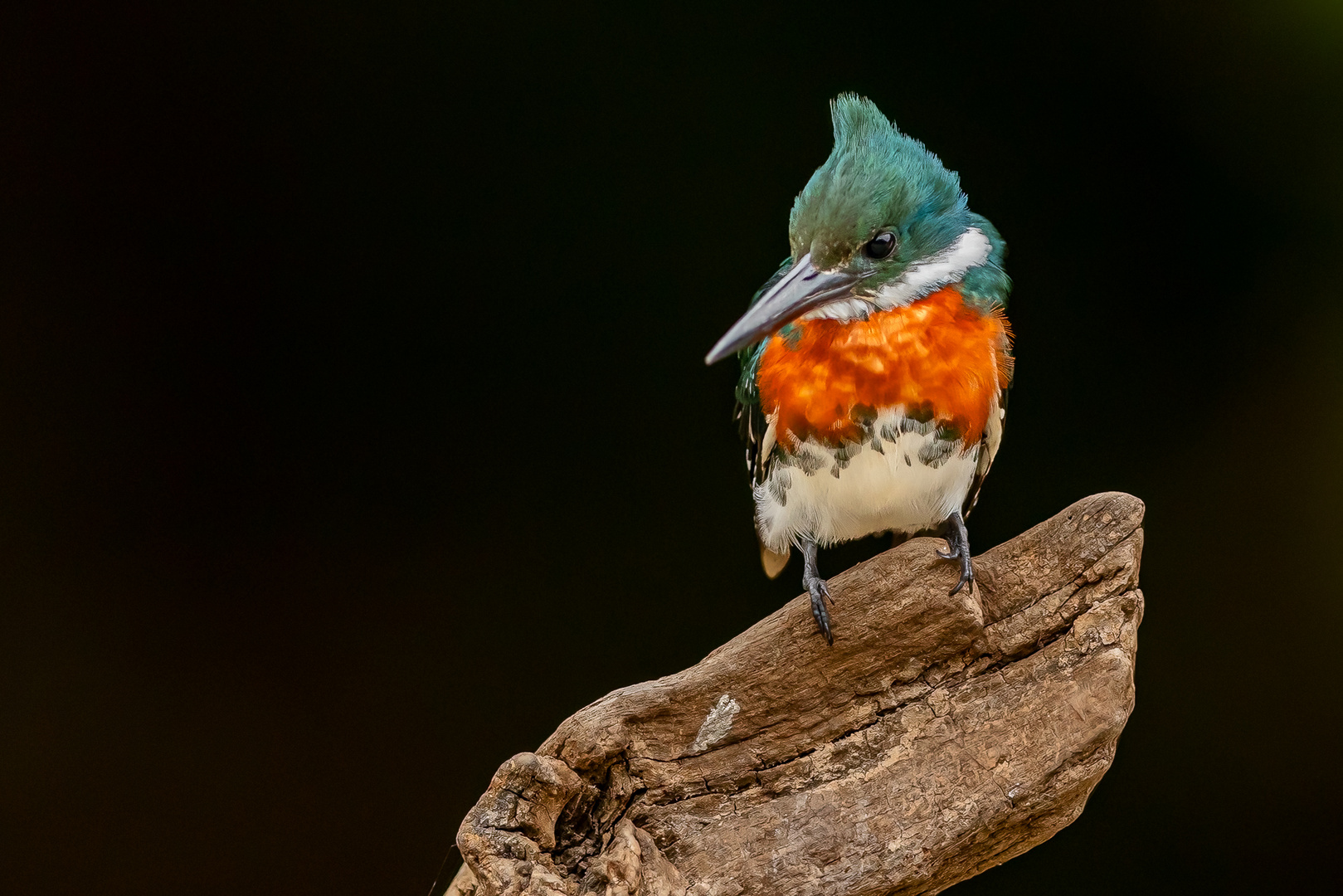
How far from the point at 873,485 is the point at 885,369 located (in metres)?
0.23

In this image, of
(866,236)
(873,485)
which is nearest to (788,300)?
(866,236)

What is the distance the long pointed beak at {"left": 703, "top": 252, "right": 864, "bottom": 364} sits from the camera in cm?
197

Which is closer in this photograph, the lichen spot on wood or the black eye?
the black eye

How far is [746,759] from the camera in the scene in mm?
2178

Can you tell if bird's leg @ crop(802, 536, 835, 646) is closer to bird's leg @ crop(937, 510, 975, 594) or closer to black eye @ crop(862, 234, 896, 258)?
bird's leg @ crop(937, 510, 975, 594)

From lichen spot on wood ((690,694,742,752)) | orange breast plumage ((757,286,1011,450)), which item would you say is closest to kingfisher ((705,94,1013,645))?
orange breast plumage ((757,286,1011,450))

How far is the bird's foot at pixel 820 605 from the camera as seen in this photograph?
7.25 ft

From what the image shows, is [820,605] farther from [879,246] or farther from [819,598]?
[879,246]

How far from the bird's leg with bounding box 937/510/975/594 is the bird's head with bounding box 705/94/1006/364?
479 mm

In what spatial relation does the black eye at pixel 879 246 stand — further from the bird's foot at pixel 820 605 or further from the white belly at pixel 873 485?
the bird's foot at pixel 820 605

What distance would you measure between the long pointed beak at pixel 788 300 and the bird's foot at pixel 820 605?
509mm

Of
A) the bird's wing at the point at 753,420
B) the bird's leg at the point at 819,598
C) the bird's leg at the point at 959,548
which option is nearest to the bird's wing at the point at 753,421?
the bird's wing at the point at 753,420

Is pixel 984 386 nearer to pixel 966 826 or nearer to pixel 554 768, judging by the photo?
pixel 966 826

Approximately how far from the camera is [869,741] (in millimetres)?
2186
